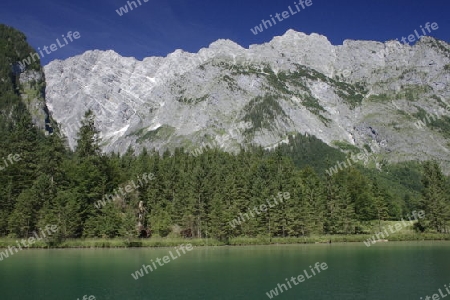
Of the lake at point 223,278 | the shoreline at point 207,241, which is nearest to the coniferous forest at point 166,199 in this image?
the shoreline at point 207,241

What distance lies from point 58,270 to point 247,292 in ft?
79.0

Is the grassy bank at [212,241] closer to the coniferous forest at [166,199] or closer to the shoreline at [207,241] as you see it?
the shoreline at [207,241]

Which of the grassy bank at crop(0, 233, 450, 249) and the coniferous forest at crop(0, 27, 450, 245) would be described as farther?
the coniferous forest at crop(0, 27, 450, 245)

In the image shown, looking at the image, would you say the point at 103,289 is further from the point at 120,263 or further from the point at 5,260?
the point at 5,260

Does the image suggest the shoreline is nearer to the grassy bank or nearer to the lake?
the grassy bank

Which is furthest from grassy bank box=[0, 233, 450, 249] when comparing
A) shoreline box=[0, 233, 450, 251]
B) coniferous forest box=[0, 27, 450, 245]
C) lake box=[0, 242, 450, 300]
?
lake box=[0, 242, 450, 300]

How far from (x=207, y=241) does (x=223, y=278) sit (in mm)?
45613

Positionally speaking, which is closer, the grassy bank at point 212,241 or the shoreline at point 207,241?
the shoreline at point 207,241

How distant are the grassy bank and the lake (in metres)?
21.0

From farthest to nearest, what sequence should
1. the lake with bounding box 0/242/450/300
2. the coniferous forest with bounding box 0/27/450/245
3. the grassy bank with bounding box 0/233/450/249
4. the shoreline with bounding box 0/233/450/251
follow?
the coniferous forest with bounding box 0/27/450/245
the grassy bank with bounding box 0/233/450/249
the shoreline with bounding box 0/233/450/251
the lake with bounding box 0/242/450/300

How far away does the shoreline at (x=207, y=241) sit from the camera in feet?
256

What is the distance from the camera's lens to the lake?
109ft

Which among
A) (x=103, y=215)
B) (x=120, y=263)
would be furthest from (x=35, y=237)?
(x=120, y=263)

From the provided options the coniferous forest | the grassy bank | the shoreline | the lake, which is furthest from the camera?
the coniferous forest
